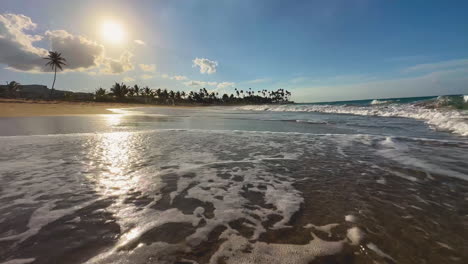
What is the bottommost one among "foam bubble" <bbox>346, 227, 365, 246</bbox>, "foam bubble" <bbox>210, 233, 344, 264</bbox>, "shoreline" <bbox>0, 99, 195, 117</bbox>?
"foam bubble" <bbox>210, 233, 344, 264</bbox>

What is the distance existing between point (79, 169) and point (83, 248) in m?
3.07

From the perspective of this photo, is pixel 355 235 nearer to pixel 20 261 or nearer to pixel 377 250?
pixel 377 250

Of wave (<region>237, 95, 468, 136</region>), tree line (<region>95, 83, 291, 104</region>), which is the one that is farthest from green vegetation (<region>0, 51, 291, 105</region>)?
wave (<region>237, 95, 468, 136</region>)

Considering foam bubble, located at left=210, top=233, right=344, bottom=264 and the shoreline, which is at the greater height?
the shoreline

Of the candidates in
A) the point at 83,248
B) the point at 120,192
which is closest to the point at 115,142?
the point at 120,192

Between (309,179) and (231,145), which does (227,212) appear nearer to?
(309,179)

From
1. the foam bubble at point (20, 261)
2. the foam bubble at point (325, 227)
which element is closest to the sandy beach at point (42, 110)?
the foam bubble at point (20, 261)

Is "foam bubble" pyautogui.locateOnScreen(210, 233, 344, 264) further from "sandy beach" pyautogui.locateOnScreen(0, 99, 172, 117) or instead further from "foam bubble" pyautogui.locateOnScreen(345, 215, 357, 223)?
"sandy beach" pyautogui.locateOnScreen(0, 99, 172, 117)

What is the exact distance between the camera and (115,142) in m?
7.58

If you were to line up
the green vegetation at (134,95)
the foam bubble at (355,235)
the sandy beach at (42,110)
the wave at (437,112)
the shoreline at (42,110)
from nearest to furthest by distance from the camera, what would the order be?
the foam bubble at (355,235) → the wave at (437,112) → the shoreline at (42,110) → the sandy beach at (42,110) → the green vegetation at (134,95)

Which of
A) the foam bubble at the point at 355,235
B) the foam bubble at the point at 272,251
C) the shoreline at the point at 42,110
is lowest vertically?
the foam bubble at the point at 272,251

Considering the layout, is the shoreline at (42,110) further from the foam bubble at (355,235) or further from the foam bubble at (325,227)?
the foam bubble at (355,235)

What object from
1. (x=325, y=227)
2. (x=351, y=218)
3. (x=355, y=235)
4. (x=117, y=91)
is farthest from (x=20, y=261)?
(x=117, y=91)

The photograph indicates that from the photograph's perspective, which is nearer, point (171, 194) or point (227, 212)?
point (227, 212)
